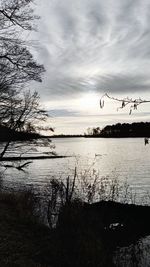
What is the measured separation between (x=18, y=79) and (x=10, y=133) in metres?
13.4

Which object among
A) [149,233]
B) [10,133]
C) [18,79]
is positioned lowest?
[149,233]

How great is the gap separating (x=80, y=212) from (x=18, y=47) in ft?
20.6

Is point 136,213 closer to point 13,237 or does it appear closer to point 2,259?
point 13,237

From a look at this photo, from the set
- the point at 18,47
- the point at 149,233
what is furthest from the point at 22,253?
the point at 149,233

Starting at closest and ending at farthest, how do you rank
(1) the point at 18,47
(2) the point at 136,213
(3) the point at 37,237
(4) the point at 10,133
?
(3) the point at 37,237 → (1) the point at 18,47 → (2) the point at 136,213 → (4) the point at 10,133

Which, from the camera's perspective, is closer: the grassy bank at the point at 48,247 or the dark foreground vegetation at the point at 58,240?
the grassy bank at the point at 48,247

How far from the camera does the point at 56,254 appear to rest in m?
10.4

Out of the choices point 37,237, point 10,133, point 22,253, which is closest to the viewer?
point 22,253

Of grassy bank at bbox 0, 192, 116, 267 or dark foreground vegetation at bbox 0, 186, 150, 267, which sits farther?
dark foreground vegetation at bbox 0, 186, 150, 267

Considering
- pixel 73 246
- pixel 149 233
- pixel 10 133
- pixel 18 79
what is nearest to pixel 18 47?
pixel 18 79

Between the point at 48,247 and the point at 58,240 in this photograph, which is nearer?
the point at 48,247

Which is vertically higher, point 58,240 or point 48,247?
point 58,240

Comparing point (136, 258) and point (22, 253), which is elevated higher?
point (22, 253)

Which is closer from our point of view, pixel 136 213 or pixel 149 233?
pixel 149 233
